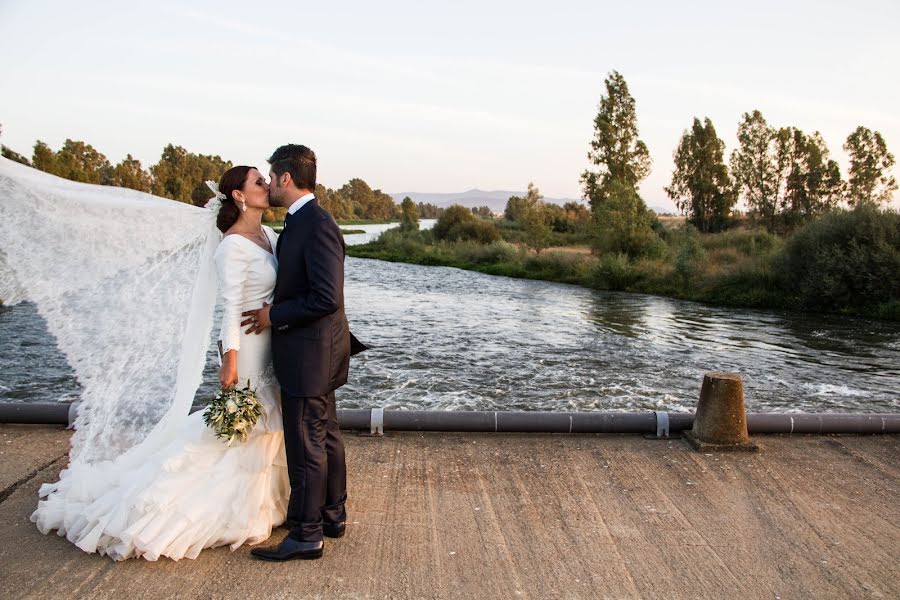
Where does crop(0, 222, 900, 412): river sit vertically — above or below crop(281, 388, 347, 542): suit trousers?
below

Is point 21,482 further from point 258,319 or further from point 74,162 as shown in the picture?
point 74,162

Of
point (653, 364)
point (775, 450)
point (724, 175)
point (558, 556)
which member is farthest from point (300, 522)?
point (724, 175)

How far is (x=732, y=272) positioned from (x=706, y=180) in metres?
29.1

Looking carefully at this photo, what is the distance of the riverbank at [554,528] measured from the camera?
4016mm

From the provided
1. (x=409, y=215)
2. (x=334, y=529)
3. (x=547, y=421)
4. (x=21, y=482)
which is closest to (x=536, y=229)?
(x=409, y=215)

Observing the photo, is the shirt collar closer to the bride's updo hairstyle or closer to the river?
the bride's updo hairstyle

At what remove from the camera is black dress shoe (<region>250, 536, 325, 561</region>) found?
4.18 meters

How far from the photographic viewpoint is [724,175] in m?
60.7

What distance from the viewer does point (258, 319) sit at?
4227mm

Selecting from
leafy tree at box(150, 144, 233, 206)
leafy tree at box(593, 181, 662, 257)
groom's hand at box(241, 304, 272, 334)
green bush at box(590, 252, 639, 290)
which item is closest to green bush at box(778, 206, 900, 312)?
green bush at box(590, 252, 639, 290)

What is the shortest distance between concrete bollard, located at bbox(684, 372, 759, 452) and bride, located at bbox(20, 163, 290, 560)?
3.77 m

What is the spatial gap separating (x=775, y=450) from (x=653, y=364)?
1115cm

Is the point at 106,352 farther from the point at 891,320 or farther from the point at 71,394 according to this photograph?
the point at 891,320

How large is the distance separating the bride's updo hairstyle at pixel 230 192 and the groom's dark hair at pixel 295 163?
25cm
